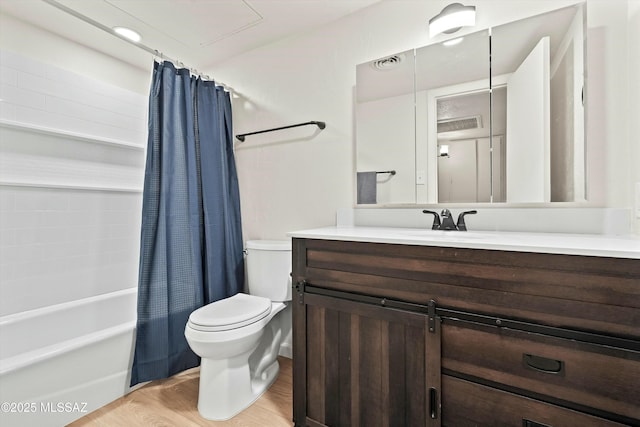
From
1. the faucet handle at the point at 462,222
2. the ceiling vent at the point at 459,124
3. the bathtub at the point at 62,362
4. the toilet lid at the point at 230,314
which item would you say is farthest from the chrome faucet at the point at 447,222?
the bathtub at the point at 62,362

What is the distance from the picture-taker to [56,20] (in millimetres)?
1747

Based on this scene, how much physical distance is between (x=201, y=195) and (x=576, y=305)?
6.45 feet

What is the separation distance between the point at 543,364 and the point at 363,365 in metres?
0.60

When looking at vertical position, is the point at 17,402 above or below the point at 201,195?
below

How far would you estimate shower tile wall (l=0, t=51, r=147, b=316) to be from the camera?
1.70m

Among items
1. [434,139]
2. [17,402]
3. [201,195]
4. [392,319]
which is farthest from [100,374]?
[434,139]

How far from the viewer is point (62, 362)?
56.8 inches

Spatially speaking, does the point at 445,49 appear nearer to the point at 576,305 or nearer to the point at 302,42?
the point at 302,42

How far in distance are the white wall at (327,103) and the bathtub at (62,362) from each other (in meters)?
1.09

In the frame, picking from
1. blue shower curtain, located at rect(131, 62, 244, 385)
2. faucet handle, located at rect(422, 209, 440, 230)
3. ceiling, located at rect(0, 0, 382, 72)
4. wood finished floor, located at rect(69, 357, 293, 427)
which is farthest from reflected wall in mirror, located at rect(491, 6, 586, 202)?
blue shower curtain, located at rect(131, 62, 244, 385)

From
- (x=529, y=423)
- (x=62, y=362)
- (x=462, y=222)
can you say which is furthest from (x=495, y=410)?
(x=62, y=362)

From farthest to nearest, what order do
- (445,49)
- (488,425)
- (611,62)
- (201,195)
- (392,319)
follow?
(201,195) < (445,49) < (611,62) < (392,319) < (488,425)

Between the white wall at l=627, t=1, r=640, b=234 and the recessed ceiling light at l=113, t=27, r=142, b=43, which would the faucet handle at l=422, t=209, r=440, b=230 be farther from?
the recessed ceiling light at l=113, t=27, r=142, b=43

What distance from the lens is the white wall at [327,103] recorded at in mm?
1249
